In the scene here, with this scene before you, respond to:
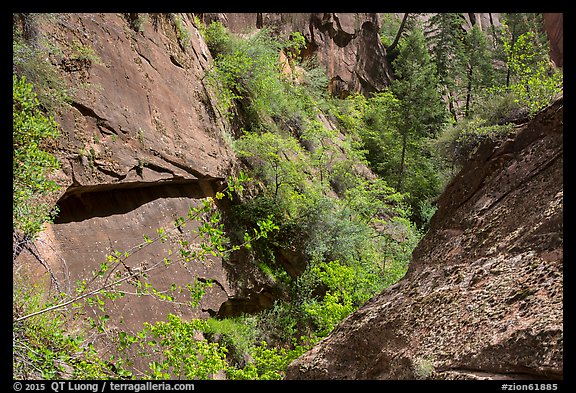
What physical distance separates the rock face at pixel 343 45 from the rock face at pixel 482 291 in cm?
1654

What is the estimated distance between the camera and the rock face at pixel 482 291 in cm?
381

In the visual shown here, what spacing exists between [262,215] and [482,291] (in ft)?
32.0

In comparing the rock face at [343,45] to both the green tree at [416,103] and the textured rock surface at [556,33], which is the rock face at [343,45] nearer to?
the green tree at [416,103]

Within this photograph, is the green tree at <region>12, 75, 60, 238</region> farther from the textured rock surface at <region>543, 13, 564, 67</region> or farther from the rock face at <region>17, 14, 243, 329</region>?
the textured rock surface at <region>543, 13, 564, 67</region>

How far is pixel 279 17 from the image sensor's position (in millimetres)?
22172

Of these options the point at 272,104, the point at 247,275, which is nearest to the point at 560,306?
the point at 247,275

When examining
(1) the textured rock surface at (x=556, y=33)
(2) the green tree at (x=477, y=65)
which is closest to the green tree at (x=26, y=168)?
(1) the textured rock surface at (x=556, y=33)

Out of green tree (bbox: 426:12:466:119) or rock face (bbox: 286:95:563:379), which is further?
green tree (bbox: 426:12:466:119)

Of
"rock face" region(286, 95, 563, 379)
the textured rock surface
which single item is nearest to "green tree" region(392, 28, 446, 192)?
the textured rock surface

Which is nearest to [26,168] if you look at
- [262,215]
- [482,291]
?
[482,291]

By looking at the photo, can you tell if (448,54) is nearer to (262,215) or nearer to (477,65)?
(477,65)

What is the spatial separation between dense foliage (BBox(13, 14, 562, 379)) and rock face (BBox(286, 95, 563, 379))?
5.69ft

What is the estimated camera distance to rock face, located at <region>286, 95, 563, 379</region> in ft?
12.5
